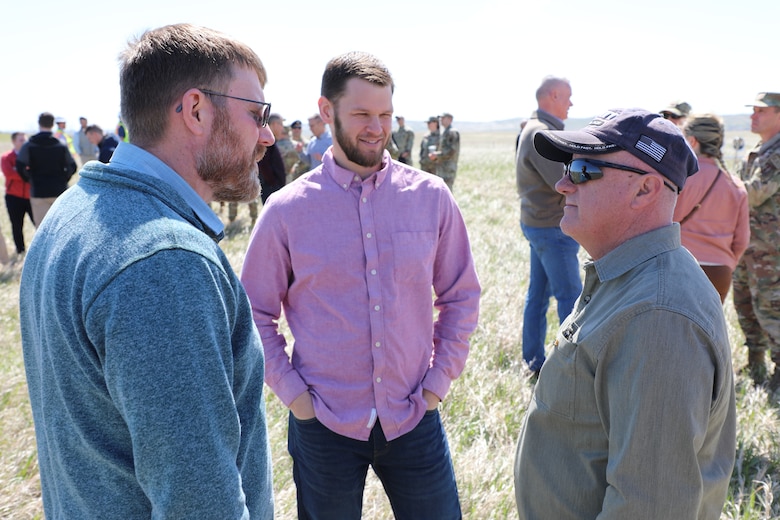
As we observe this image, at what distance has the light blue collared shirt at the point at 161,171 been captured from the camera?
51.0 inches

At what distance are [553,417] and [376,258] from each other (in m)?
0.89

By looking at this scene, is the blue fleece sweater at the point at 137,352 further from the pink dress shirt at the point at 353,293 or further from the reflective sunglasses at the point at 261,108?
the pink dress shirt at the point at 353,293

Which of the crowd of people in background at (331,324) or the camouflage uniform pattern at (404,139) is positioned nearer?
the crowd of people in background at (331,324)

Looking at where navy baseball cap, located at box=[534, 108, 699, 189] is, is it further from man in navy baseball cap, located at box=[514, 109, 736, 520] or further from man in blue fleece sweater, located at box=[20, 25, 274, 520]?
man in blue fleece sweater, located at box=[20, 25, 274, 520]

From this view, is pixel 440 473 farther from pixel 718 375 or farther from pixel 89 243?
pixel 89 243

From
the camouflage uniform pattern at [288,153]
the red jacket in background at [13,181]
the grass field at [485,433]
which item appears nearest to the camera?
the grass field at [485,433]

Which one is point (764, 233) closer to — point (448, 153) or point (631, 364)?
point (631, 364)

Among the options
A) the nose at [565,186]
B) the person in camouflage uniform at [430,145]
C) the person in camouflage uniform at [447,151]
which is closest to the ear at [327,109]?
the nose at [565,186]

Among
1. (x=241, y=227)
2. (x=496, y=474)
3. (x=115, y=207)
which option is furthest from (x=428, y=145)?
(x=115, y=207)

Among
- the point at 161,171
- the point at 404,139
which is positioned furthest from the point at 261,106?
the point at 404,139

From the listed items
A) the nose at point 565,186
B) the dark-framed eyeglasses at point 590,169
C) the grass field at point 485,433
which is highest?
the dark-framed eyeglasses at point 590,169

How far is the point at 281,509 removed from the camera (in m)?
3.16

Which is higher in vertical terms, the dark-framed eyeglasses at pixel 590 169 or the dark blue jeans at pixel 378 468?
the dark-framed eyeglasses at pixel 590 169

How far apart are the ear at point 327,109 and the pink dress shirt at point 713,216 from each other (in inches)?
107
